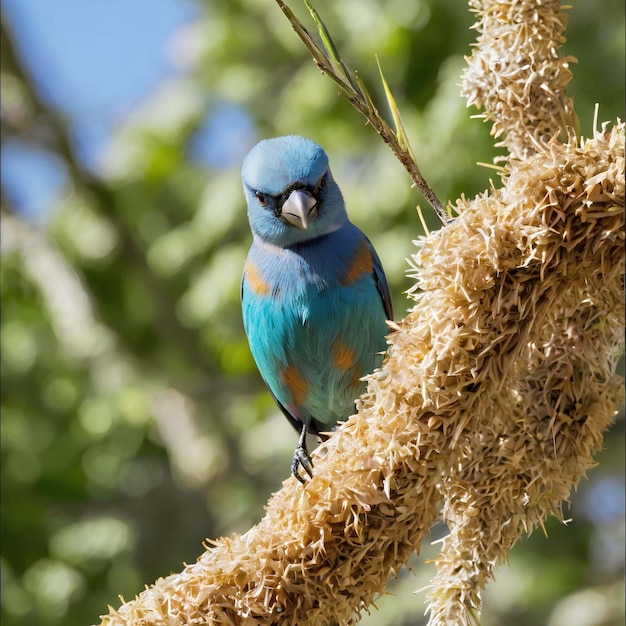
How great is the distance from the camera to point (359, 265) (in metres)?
3.54

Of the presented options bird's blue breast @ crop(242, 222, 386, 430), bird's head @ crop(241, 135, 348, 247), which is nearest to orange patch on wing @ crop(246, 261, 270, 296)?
bird's blue breast @ crop(242, 222, 386, 430)

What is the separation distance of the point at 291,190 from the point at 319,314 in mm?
473

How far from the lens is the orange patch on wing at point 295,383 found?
143 inches

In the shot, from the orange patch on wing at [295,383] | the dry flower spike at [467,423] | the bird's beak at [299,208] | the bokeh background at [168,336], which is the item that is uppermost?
the bokeh background at [168,336]

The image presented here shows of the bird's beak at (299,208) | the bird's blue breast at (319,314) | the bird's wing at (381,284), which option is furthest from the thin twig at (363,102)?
the bird's wing at (381,284)

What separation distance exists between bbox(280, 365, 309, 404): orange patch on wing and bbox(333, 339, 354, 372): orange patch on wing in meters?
0.19

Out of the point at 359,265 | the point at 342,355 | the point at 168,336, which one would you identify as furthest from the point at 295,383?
the point at 168,336

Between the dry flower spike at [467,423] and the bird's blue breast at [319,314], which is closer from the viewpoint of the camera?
the dry flower spike at [467,423]

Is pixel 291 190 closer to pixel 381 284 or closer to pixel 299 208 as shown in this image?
pixel 299 208

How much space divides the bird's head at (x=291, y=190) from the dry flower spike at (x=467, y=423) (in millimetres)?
1416

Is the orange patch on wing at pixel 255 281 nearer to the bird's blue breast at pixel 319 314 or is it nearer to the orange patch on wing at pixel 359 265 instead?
the bird's blue breast at pixel 319 314

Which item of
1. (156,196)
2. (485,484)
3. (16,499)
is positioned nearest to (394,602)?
(16,499)

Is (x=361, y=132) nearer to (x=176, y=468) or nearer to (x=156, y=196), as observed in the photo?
(x=156, y=196)

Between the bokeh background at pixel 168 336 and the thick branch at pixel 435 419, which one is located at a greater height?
the bokeh background at pixel 168 336
